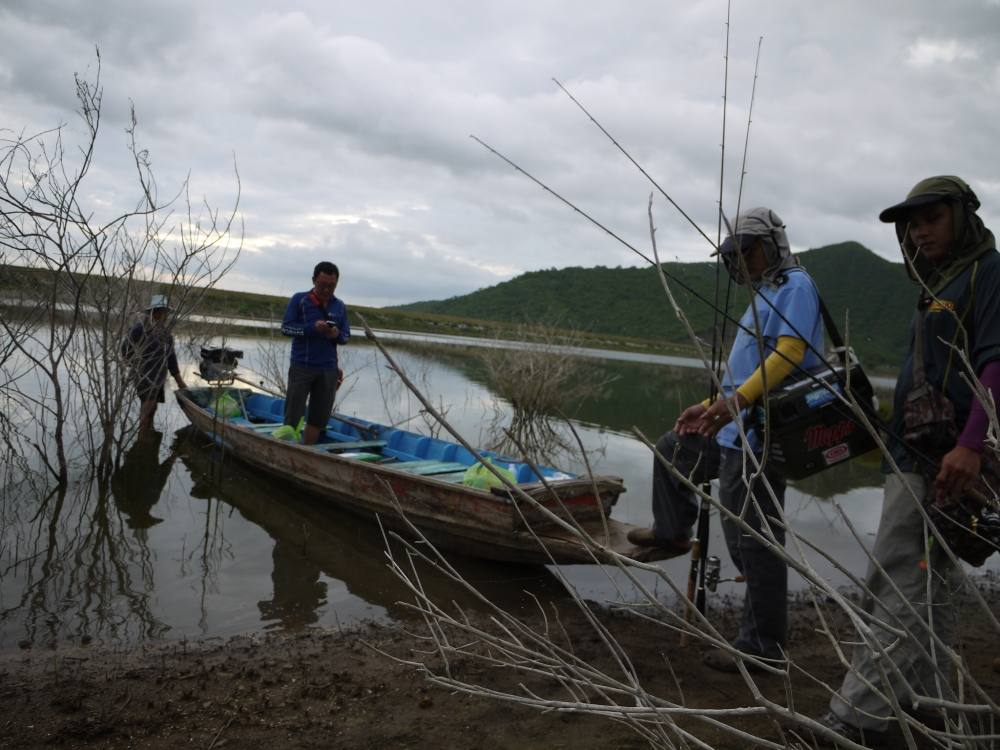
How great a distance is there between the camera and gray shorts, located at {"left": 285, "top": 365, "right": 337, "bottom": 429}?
7.32 meters

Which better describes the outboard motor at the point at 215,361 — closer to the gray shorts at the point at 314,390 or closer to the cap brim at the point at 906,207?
the gray shorts at the point at 314,390

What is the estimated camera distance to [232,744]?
2.84 meters

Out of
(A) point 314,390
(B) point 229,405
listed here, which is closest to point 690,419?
(A) point 314,390

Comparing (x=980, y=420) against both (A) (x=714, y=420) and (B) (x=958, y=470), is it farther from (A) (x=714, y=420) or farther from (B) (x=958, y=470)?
(A) (x=714, y=420)

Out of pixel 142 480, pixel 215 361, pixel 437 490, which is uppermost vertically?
pixel 215 361

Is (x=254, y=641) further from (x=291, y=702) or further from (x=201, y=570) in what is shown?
(x=201, y=570)

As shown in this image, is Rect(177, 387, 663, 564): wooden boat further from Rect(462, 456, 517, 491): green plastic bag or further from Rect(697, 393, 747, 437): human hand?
Rect(697, 393, 747, 437): human hand

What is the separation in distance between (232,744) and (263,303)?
5488 centimetres

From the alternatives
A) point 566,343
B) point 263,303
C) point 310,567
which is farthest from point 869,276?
point 310,567

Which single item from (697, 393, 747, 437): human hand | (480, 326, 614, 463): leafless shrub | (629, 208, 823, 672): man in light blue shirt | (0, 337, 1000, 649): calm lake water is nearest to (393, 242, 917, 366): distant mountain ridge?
(480, 326, 614, 463): leafless shrub

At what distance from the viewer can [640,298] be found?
108m

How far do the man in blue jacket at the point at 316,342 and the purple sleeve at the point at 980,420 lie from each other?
571cm

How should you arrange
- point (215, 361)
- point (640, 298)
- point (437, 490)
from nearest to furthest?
1. point (437, 490)
2. point (215, 361)
3. point (640, 298)

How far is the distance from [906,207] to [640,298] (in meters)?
108
